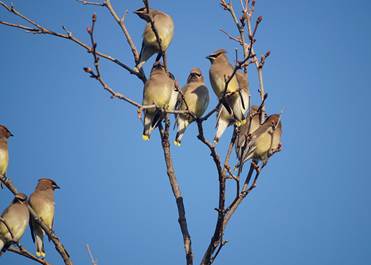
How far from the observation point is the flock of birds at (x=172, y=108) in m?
5.31

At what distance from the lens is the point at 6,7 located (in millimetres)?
Answer: 4203

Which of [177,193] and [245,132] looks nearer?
[177,193]

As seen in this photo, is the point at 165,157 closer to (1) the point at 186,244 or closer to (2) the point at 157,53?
(1) the point at 186,244

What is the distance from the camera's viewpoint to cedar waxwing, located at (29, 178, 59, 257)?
608 centimetres

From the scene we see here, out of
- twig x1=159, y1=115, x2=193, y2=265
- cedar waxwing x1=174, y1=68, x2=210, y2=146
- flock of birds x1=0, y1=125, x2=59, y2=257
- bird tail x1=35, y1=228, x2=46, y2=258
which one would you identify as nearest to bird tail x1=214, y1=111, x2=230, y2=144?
cedar waxwing x1=174, y1=68, x2=210, y2=146

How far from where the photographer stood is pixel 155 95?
557cm

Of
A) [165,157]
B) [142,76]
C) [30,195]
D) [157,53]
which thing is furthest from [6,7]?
[30,195]

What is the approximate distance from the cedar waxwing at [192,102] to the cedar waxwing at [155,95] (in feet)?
0.70

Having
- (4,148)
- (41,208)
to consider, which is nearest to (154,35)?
(4,148)

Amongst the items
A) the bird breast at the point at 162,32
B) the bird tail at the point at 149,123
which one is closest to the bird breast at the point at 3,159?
the bird tail at the point at 149,123

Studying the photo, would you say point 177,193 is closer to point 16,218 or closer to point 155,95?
point 155,95

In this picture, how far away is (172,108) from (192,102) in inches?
10.9

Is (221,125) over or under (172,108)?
under

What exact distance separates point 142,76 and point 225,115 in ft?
4.06
